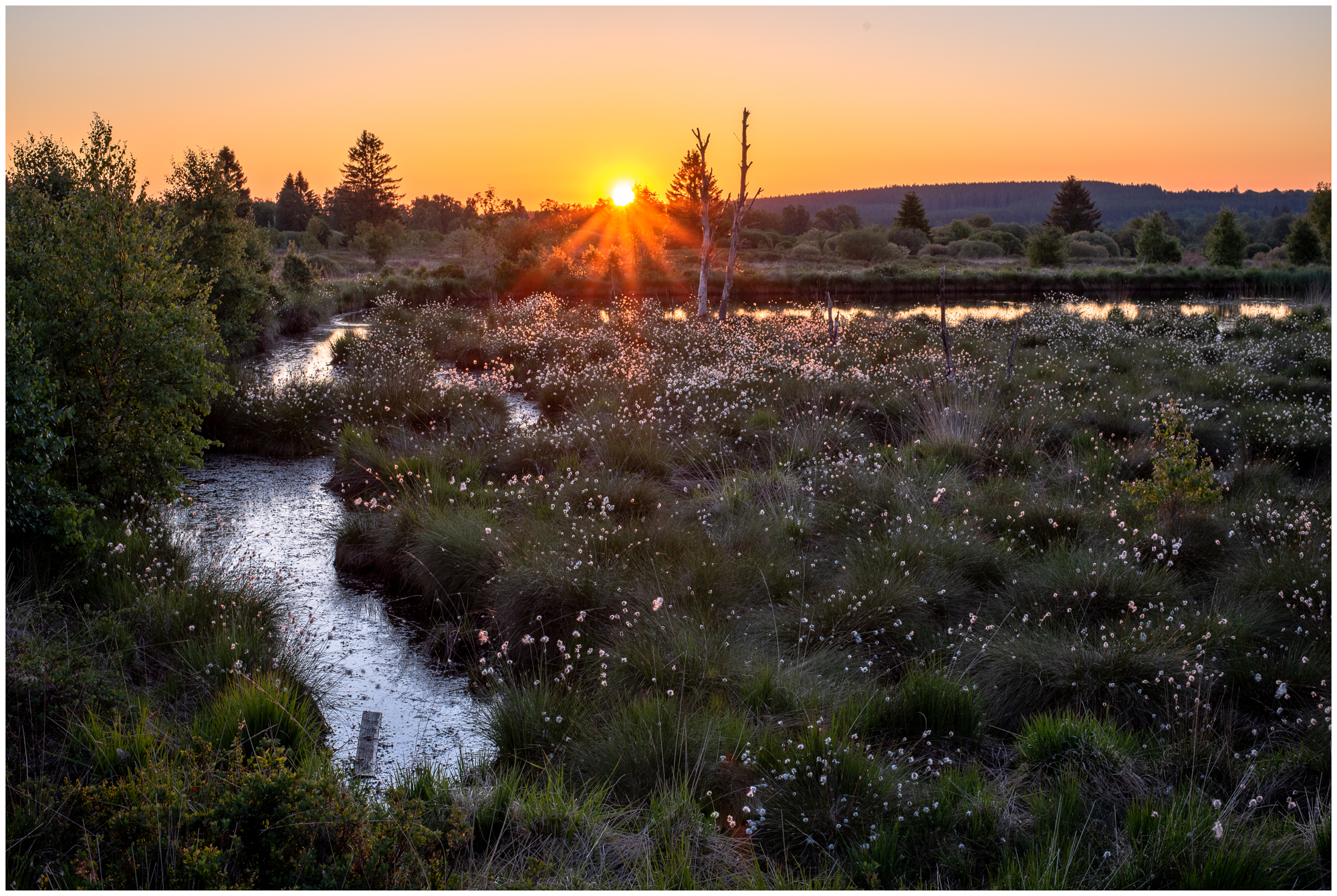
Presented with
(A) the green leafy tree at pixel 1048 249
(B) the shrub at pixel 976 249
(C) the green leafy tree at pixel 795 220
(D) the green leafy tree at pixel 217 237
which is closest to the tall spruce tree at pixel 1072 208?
(B) the shrub at pixel 976 249

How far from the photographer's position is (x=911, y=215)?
8456 centimetres

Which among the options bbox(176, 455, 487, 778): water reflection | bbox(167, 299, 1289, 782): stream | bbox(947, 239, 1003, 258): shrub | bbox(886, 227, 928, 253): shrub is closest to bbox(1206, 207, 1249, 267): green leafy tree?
bbox(947, 239, 1003, 258): shrub

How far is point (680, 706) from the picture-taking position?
4.40 meters

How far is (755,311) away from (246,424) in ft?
70.1

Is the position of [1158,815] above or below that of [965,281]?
below

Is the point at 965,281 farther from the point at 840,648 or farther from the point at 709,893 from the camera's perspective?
the point at 709,893

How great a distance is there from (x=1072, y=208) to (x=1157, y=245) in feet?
114

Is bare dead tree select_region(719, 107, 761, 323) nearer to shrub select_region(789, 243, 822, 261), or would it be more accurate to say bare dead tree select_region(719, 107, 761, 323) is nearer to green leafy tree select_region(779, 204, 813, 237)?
shrub select_region(789, 243, 822, 261)

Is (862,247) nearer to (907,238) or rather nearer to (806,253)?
(806,253)

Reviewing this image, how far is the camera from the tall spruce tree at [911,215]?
8431 cm

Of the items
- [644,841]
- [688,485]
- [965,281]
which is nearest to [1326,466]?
[688,485]

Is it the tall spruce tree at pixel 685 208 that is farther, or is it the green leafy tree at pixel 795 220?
the green leafy tree at pixel 795 220

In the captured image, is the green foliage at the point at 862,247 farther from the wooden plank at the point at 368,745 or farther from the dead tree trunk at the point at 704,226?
the wooden plank at the point at 368,745

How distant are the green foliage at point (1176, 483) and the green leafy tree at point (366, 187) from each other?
87923 mm
